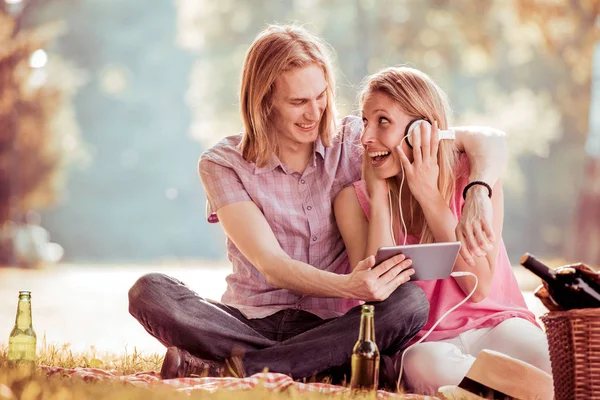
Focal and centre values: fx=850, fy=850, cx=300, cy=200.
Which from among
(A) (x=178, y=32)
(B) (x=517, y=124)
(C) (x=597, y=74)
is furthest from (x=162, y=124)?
(C) (x=597, y=74)

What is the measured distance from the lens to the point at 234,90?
14266mm

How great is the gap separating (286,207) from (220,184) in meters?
0.27

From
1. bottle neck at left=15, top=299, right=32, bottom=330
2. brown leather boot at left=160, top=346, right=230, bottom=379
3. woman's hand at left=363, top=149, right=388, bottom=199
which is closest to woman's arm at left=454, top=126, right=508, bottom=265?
woman's hand at left=363, top=149, right=388, bottom=199

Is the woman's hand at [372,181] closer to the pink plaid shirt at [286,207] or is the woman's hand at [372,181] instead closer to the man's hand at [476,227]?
the pink plaid shirt at [286,207]

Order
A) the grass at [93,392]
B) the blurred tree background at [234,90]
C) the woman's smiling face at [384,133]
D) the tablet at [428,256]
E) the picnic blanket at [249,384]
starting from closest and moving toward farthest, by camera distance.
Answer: the grass at [93,392] < the picnic blanket at [249,384] < the tablet at [428,256] < the woman's smiling face at [384,133] < the blurred tree background at [234,90]

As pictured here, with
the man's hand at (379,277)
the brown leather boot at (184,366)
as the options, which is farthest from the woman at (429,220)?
the brown leather boot at (184,366)

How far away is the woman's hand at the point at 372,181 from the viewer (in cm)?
316

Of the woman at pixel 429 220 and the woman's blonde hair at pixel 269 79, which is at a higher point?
the woman's blonde hair at pixel 269 79

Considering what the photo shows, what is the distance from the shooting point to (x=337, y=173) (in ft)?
11.0

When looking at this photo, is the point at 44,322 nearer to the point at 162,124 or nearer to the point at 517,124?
the point at 517,124

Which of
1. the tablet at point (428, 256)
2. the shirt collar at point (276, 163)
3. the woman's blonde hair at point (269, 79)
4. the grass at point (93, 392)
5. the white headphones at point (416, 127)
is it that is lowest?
the grass at point (93, 392)

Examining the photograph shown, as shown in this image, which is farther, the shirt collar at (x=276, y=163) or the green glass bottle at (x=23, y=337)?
the shirt collar at (x=276, y=163)

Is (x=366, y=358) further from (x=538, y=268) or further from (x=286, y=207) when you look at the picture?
(x=286, y=207)

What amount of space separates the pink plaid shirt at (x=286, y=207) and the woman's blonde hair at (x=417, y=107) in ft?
0.80
